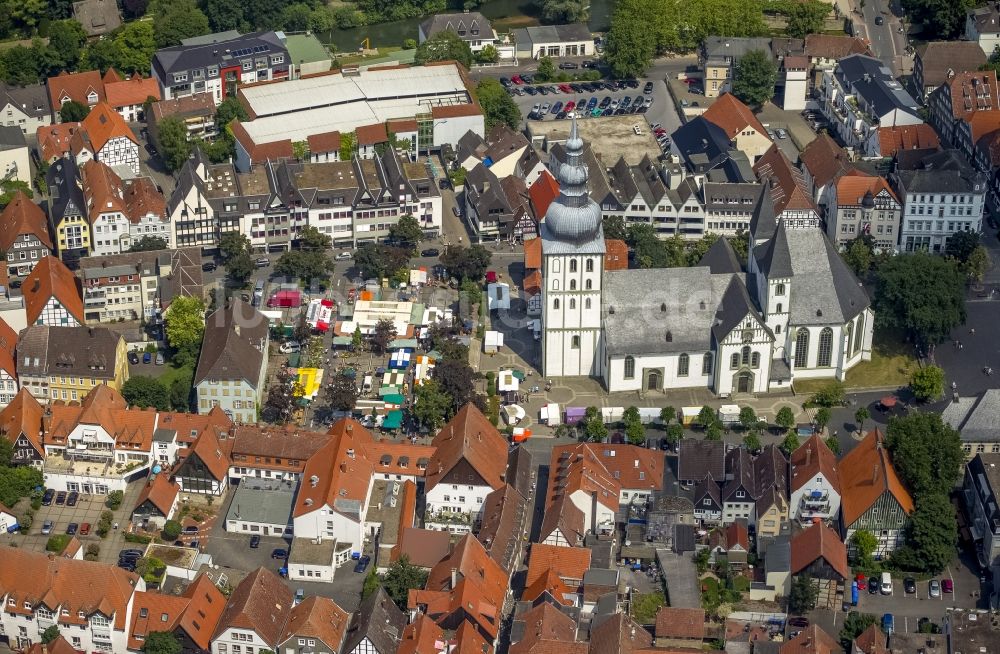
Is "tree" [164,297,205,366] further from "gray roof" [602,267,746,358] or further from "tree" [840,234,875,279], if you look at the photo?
"tree" [840,234,875,279]

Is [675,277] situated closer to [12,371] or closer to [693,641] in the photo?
[693,641]

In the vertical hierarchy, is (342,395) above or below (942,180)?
below

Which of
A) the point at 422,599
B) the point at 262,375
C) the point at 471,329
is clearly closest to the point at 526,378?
the point at 471,329

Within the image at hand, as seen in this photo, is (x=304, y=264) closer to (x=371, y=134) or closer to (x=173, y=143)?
(x=371, y=134)

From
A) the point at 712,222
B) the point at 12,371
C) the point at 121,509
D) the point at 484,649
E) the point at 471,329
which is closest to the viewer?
the point at 484,649

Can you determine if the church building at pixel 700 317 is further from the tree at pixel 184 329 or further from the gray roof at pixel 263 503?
the tree at pixel 184 329

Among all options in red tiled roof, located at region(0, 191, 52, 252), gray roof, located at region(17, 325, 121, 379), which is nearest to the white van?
gray roof, located at region(17, 325, 121, 379)

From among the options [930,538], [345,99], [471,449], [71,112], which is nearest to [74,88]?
[71,112]
